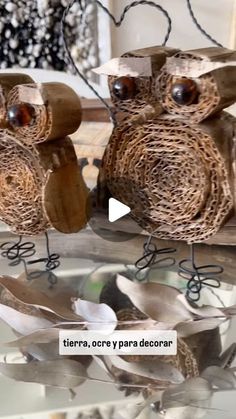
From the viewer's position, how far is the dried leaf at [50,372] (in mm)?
518

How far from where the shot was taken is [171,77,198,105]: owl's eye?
1.77ft

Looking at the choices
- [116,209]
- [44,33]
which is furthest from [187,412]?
[44,33]

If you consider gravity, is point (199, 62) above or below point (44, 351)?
above

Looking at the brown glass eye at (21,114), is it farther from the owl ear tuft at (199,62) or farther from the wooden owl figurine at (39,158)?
the owl ear tuft at (199,62)

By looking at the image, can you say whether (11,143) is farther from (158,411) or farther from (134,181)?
(158,411)

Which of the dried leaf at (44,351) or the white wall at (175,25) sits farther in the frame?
the white wall at (175,25)

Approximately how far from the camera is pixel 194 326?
22.4 inches

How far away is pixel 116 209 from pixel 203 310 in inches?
5.4

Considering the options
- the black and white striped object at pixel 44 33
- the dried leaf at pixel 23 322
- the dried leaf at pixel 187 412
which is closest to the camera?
the dried leaf at pixel 187 412

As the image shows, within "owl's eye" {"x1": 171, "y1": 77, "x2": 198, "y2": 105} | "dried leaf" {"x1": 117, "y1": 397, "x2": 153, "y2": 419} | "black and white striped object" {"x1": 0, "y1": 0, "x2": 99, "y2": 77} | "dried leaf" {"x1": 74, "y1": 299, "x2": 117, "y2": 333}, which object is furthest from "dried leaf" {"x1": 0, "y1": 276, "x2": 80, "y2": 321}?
"black and white striped object" {"x1": 0, "y1": 0, "x2": 99, "y2": 77}

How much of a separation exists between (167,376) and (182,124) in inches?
8.9

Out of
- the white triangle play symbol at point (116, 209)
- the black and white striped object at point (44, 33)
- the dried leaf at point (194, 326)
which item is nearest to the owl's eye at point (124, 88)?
the white triangle play symbol at point (116, 209)

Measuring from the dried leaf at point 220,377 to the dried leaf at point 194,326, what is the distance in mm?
44

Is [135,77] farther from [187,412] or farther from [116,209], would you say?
[187,412]
